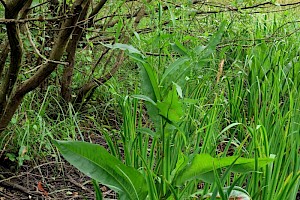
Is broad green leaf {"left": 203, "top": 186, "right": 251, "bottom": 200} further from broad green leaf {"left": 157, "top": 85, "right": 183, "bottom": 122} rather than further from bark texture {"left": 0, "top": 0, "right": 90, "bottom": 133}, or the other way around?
bark texture {"left": 0, "top": 0, "right": 90, "bottom": 133}

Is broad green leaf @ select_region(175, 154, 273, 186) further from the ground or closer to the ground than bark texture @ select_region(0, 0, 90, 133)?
closer to the ground

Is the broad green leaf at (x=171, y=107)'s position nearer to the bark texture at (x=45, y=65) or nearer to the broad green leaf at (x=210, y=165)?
the broad green leaf at (x=210, y=165)

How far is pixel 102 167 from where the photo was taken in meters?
1.32

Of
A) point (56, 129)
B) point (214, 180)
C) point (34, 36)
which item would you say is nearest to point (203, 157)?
point (214, 180)

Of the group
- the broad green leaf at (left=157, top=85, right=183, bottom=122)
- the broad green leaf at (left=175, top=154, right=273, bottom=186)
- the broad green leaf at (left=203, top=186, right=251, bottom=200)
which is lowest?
the broad green leaf at (left=203, top=186, right=251, bottom=200)

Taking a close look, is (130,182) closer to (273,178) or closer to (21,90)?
(273,178)

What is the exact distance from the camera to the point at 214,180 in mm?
1337

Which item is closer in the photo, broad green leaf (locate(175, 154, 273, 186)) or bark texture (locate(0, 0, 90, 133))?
broad green leaf (locate(175, 154, 273, 186))

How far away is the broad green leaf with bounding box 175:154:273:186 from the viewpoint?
1.29 metres

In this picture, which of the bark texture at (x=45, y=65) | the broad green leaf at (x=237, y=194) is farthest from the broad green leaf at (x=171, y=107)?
the bark texture at (x=45, y=65)

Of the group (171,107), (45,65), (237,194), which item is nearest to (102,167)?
(171,107)

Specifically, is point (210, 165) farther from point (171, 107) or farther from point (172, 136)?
point (172, 136)

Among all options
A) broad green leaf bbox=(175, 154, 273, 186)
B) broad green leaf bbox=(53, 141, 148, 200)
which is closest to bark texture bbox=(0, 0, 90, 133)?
broad green leaf bbox=(53, 141, 148, 200)

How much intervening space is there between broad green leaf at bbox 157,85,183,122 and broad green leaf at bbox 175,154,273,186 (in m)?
0.13
